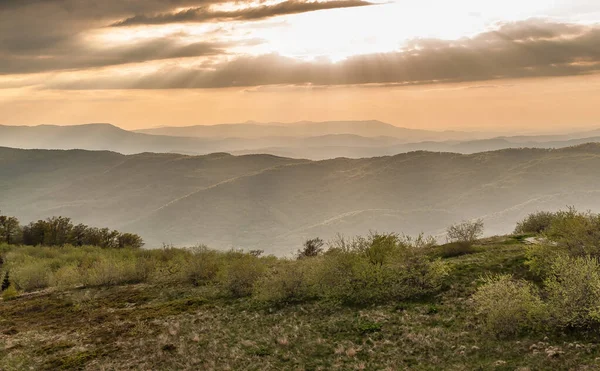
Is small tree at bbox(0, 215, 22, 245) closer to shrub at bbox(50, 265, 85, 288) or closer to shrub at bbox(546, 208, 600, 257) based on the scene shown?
shrub at bbox(50, 265, 85, 288)

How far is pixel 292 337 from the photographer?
111ft

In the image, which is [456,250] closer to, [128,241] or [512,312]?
[512,312]

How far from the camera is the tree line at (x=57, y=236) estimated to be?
11231 cm

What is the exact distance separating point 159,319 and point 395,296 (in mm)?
25095

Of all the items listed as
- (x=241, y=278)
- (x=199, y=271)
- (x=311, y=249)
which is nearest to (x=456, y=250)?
(x=241, y=278)

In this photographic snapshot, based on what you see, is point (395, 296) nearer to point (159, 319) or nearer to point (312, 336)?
point (312, 336)

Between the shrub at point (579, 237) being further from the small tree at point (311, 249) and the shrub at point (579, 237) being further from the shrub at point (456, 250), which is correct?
the small tree at point (311, 249)

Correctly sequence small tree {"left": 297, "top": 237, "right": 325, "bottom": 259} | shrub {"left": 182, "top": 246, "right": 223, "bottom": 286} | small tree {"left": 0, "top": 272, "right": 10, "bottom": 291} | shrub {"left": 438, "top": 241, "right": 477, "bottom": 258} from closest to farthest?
shrub {"left": 438, "top": 241, "right": 477, "bottom": 258}
shrub {"left": 182, "top": 246, "right": 223, "bottom": 286}
small tree {"left": 0, "top": 272, "right": 10, "bottom": 291}
small tree {"left": 297, "top": 237, "right": 325, "bottom": 259}

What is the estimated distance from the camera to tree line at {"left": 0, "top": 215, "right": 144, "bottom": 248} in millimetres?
112312

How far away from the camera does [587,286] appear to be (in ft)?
85.6

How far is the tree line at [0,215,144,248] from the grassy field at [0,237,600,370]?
64.5 metres

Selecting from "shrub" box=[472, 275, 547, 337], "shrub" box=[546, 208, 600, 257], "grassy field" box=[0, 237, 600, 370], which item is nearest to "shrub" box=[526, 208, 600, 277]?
"shrub" box=[546, 208, 600, 257]

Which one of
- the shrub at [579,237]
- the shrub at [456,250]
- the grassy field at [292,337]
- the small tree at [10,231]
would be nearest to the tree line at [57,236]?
the small tree at [10,231]

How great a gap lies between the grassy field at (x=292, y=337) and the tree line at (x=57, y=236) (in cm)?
6449
